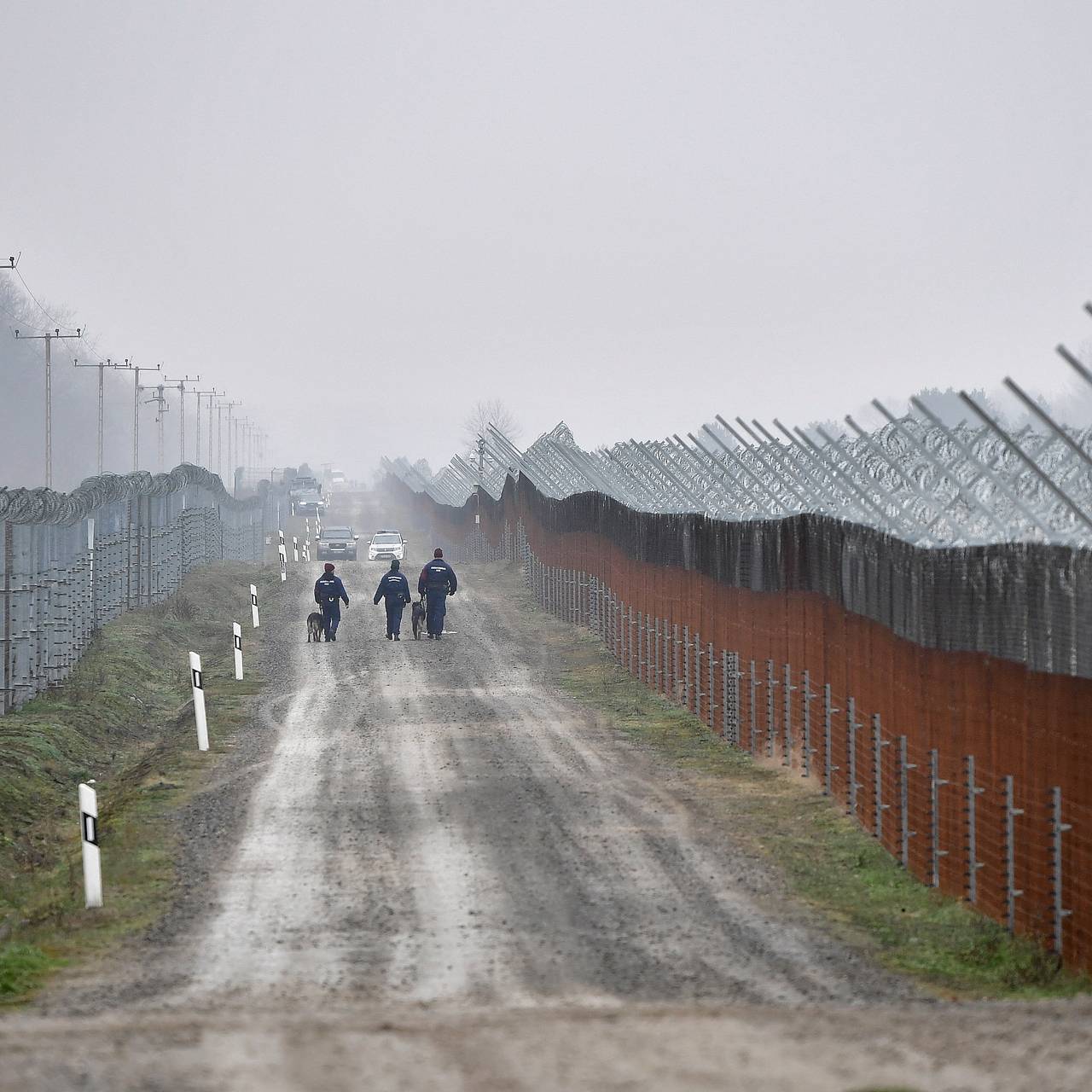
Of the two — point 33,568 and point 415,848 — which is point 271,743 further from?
point 415,848

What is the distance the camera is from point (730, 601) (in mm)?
21250

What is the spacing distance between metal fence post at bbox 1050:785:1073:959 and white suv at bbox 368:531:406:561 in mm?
54625

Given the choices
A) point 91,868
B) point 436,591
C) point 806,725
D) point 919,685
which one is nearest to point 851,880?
point 919,685

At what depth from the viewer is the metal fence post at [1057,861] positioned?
33.3ft

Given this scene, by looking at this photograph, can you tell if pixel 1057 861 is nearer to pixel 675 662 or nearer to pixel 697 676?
pixel 697 676

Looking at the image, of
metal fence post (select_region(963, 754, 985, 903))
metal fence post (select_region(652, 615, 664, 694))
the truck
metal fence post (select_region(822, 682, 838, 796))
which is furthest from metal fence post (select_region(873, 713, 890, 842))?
the truck

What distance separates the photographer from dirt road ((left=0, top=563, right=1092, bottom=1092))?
789 cm

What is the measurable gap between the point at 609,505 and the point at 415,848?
1776 centimetres

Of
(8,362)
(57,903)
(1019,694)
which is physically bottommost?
(57,903)

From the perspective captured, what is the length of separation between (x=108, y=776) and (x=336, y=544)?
4838 cm

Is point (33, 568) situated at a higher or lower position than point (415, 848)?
higher

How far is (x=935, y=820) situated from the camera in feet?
40.9

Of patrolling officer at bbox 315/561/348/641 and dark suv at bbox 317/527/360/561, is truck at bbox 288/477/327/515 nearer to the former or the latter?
dark suv at bbox 317/527/360/561

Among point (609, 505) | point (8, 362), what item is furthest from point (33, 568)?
point (8, 362)
